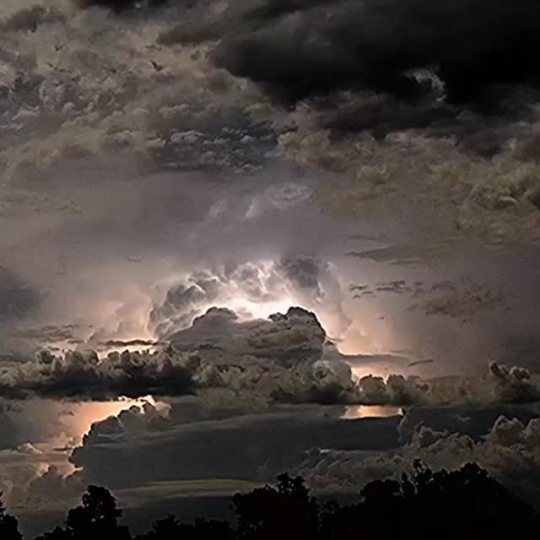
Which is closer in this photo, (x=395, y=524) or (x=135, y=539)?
(x=395, y=524)

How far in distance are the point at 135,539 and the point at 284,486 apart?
18452mm

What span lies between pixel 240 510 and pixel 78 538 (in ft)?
49.7

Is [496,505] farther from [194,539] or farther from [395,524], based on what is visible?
[194,539]

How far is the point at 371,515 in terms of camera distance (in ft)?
373

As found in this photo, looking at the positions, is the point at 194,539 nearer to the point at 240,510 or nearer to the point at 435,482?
the point at 240,510

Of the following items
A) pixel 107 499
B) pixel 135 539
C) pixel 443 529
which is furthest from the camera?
pixel 135 539

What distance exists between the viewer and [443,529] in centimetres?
11044

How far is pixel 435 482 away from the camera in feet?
394

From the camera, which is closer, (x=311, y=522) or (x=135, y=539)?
(x=311, y=522)

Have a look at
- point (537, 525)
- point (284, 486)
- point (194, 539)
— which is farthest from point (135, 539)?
point (537, 525)

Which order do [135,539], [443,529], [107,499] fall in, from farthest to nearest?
1. [135,539]
2. [107,499]
3. [443,529]

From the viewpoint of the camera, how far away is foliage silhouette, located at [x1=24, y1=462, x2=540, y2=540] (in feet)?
364

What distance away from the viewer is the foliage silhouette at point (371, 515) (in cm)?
11100

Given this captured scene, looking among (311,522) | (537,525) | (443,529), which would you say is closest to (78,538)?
(311,522)
